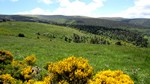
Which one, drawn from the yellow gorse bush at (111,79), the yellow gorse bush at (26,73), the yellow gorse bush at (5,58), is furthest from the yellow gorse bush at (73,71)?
the yellow gorse bush at (5,58)

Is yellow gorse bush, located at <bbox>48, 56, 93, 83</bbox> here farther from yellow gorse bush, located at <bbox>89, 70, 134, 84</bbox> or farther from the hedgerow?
yellow gorse bush, located at <bbox>89, 70, 134, 84</bbox>

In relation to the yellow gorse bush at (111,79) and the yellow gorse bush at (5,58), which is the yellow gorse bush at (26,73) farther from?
the yellow gorse bush at (111,79)

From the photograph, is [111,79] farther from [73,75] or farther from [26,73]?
[26,73]

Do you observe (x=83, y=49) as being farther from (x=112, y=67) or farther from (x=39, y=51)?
(x=112, y=67)

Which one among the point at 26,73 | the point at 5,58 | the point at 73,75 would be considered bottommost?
the point at 26,73

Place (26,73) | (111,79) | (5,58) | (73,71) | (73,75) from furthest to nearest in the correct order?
(5,58) < (26,73) < (73,71) < (73,75) < (111,79)

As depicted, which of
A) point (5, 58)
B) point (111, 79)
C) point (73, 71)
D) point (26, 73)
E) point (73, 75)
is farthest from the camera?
point (5, 58)

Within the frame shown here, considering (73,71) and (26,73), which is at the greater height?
(73,71)

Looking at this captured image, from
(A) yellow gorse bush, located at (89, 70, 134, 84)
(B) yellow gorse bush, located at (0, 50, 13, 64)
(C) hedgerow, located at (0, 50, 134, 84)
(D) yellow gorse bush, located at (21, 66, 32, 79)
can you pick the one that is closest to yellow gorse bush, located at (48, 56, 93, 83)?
(C) hedgerow, located at (0, 50, 134, 84)

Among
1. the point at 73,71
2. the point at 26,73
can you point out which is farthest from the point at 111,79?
the point at 26,73

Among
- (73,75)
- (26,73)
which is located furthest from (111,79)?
(26,73)

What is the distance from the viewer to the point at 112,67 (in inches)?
1223

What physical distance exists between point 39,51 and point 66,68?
23.2 metres

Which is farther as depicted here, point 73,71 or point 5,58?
point 5,58
